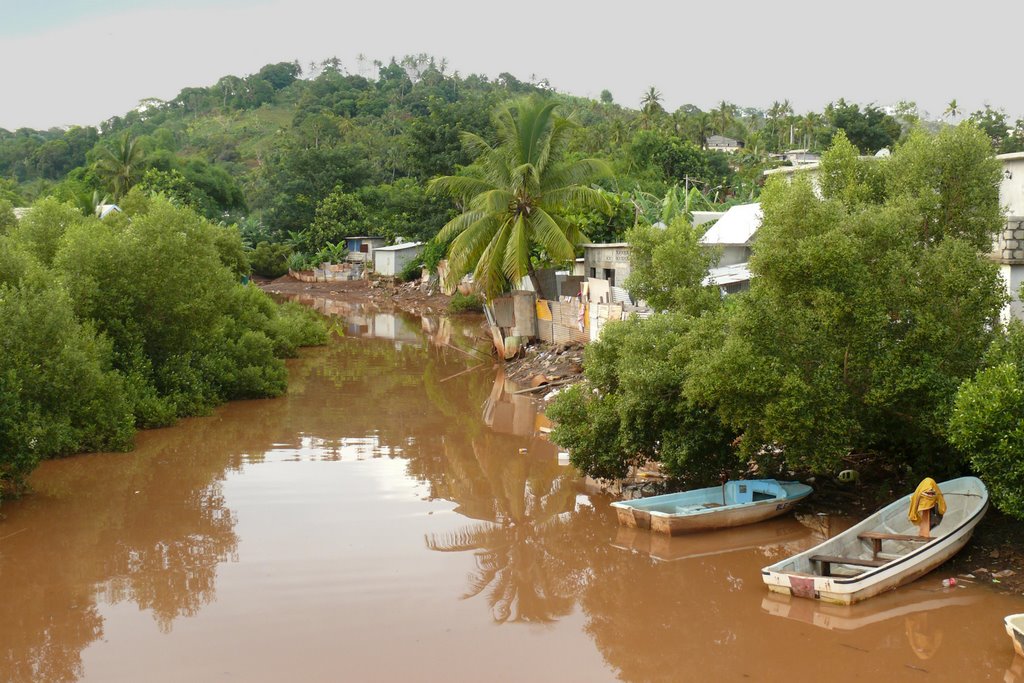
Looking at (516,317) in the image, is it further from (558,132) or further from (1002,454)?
(1002,454)

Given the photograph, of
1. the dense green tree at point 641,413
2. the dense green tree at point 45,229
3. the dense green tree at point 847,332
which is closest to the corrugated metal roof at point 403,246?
the dense green tree at point 45,229

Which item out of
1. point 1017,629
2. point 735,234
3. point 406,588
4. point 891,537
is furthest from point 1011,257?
point 735,234

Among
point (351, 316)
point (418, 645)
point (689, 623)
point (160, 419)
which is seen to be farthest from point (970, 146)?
point (351, 316)

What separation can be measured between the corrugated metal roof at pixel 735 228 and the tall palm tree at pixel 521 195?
2.99 meters

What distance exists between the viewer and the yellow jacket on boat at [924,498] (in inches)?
369

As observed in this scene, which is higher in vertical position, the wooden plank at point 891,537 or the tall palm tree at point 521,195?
the tall palm tree at point 521,195

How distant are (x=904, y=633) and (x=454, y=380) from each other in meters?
16.5

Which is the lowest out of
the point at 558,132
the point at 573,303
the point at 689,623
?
the point at 689,623

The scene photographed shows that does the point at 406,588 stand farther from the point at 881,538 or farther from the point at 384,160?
the point at 384,160

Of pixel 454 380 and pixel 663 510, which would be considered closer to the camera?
pixel 663 510

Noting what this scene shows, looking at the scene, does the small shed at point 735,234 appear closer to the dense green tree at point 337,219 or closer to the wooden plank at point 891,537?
the wooden plank at point 891,537

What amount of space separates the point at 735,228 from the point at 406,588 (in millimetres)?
15971

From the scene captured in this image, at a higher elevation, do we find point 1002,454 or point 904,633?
point 1002,454

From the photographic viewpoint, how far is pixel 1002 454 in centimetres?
867
